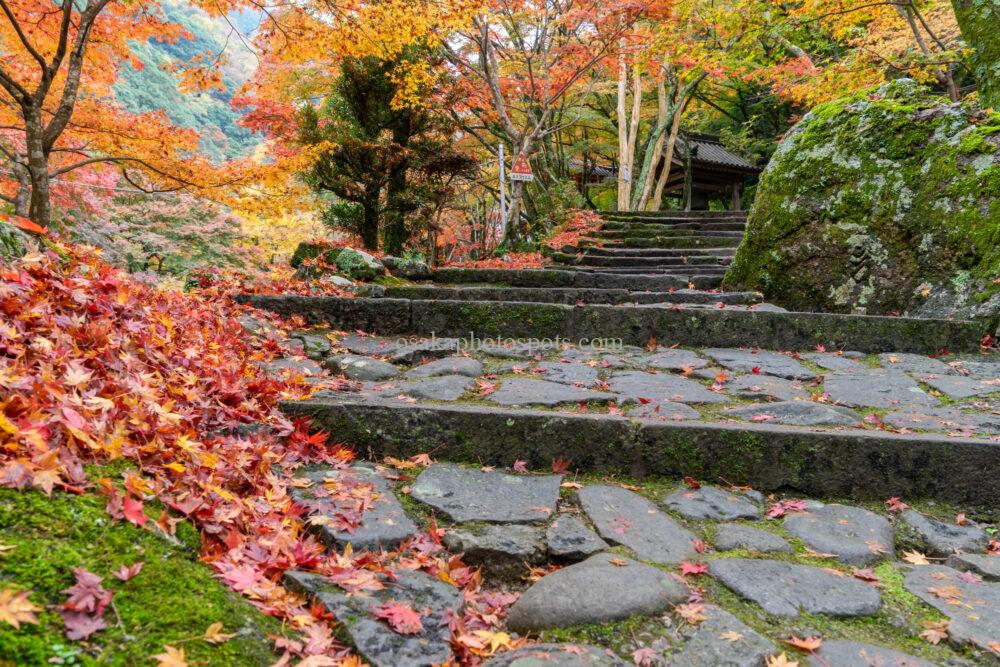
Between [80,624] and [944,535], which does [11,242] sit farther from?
[944,535]

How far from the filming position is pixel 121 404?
1798 mm

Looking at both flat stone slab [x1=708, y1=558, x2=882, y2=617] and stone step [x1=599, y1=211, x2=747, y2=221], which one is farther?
stone step [x1=599, y1=211, x2=747, y2=221]

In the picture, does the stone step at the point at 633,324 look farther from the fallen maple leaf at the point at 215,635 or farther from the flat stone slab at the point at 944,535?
the fallen maple leaf at the point at 215,635

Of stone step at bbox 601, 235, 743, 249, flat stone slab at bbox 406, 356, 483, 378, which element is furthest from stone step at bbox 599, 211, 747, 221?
flat stone slab at bbox 406, 356, 483, 378

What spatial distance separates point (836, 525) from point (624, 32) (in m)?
11.7

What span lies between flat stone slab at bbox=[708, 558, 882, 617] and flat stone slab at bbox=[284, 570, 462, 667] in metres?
0.83

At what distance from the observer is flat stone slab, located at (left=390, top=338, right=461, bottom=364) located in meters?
3.65

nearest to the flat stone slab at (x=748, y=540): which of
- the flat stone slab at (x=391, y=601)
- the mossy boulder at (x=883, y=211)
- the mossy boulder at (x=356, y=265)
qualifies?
the flat stone slab at (x=391, y=601)

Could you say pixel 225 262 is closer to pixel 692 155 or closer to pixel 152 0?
pixel 152 0

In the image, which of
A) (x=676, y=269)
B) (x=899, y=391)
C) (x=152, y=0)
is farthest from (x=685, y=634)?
(x=152, y=0)

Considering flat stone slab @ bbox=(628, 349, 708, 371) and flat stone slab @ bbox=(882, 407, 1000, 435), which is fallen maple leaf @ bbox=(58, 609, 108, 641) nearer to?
flat stone slab @ bbox=(882, 407, 1000, 435)

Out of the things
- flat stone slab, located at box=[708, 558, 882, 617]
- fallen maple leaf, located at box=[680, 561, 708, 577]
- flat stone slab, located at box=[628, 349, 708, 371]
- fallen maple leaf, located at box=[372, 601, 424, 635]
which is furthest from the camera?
flat stone slab, located at box=[628, 349, 708, 371]

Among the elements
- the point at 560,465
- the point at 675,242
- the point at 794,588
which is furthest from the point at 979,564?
the point at 675,242

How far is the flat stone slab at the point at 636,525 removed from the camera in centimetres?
182
